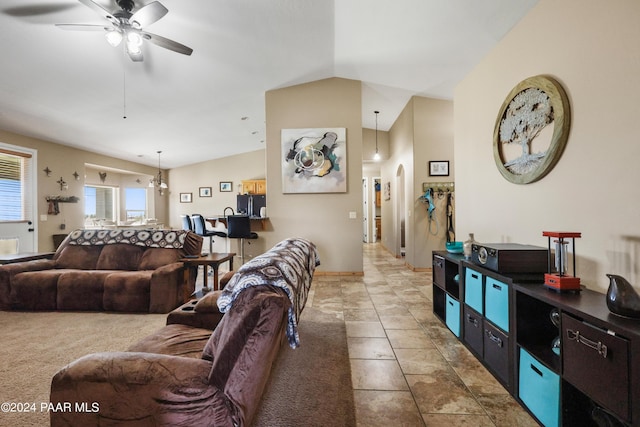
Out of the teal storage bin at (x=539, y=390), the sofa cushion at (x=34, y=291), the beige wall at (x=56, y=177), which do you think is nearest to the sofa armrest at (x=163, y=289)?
the sofa cushion at (x=34, y=291)

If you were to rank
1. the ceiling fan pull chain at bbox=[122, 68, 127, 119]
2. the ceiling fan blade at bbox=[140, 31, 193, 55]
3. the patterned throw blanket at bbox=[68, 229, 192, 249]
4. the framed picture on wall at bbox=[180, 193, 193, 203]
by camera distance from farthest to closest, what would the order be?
1. the framed picture on wall at bbox=[180, 193, 193, 203]
2. the ceiling fan pull chain at bbox=[122, 68, 127, 119]
3. the patterned throw blanket at bbox=[68, 229, 192, 249]
4. the ceiling fan blade at bbox=[140, 31, 193, 55]

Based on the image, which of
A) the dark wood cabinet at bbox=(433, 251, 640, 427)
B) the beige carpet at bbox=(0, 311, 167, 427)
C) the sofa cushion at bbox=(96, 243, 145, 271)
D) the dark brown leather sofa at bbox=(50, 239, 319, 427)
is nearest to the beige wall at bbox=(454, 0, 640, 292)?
the dark wood cabinet at bbox=(433, 251, 640, 427)

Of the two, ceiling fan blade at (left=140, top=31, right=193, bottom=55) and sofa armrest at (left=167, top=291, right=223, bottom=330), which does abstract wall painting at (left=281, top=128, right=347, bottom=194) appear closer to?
ceiling fan blade at (left=140, top=31, right=193, bottom=55)

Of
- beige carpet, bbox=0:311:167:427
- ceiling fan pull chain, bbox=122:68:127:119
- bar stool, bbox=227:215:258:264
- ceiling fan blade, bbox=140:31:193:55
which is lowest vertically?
beige carpet, bbox=0:311:167:427

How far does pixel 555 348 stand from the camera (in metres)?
1.57

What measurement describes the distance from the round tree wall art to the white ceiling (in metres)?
0.77

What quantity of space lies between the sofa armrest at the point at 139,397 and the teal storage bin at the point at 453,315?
214 cm

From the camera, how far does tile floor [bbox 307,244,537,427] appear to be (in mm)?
1603

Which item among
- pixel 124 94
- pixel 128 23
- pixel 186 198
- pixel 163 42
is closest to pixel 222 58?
pixel 163 42

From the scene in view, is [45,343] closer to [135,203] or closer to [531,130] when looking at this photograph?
[531,130]

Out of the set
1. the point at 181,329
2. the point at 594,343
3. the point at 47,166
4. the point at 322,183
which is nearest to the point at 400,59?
the point at 322,183

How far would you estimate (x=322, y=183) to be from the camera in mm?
4988

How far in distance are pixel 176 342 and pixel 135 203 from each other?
29.5 feet

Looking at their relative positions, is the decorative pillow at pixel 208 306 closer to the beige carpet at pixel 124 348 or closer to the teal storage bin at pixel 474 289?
the beige carpet at pixel 124 348
